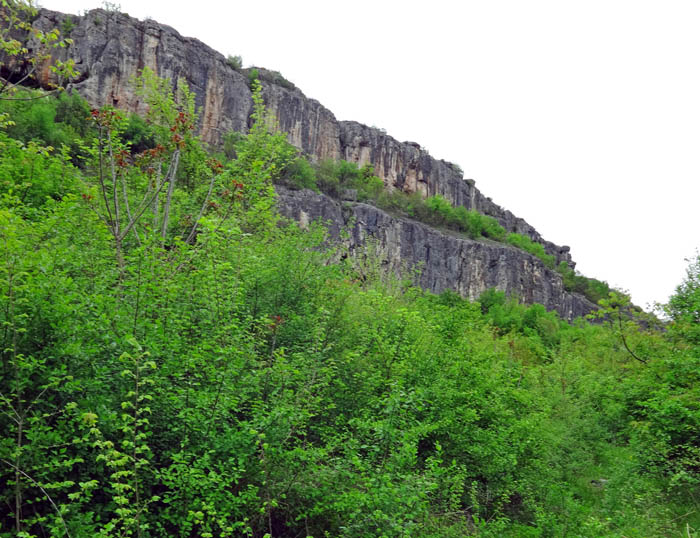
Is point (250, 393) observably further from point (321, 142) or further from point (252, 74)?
point (321, 142)

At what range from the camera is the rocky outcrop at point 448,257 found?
159 ft

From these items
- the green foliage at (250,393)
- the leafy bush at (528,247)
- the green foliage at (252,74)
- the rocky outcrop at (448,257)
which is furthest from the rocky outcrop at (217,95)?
the green foliage at (250,393)

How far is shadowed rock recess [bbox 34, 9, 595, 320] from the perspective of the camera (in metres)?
45.7

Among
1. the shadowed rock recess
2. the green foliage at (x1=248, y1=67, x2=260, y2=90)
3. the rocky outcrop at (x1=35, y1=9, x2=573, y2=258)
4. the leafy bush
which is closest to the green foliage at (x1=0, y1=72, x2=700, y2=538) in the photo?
the shadowed rock recess

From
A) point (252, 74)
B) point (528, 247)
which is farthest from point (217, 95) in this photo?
point (528, 247)

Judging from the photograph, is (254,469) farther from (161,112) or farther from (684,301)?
(684,301)

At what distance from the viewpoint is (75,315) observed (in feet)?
11.6

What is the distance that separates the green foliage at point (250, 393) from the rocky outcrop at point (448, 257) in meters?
36.0

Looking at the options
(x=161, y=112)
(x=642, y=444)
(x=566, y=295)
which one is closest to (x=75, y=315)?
(x=161, y=112)

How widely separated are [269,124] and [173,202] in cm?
267

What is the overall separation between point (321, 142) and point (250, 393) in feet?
216

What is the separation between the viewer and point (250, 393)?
503 cm

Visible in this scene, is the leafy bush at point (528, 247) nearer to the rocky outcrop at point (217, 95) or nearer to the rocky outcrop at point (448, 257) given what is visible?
the rocky outcrop at point (448, 257)

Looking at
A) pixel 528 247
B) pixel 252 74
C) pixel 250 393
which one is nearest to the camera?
pixel 250 393
